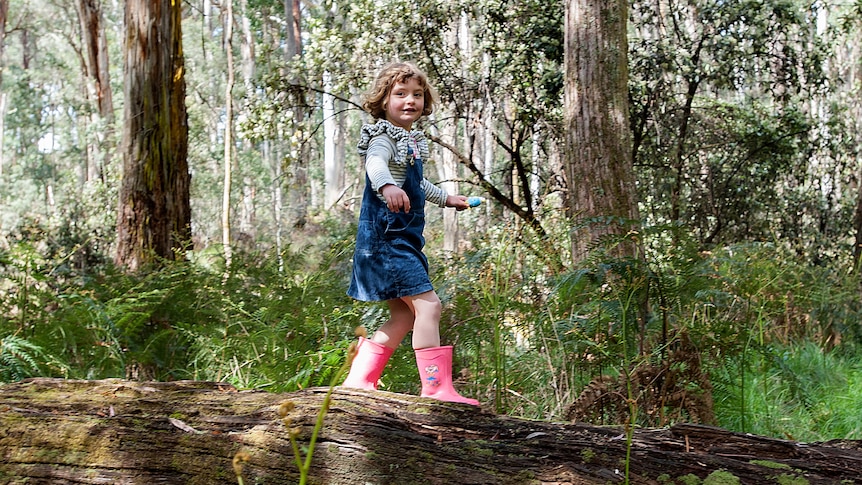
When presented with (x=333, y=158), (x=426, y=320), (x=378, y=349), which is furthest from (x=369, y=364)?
(x=333, y=158)

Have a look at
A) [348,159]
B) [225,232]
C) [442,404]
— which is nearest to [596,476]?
[442,404]

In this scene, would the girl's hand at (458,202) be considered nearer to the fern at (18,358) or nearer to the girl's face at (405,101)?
the girl's face at (405,101)

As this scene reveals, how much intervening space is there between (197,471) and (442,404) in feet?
2.55

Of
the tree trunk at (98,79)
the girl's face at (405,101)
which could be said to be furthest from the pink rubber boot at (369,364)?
the tree trunk at (98,79)

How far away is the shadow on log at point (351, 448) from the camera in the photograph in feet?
6.54

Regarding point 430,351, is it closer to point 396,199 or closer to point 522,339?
point 396,199

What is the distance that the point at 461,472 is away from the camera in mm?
1992

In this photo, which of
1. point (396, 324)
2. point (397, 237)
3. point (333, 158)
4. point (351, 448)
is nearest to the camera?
point (351, 448)

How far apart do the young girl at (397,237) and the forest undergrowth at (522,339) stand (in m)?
0.39

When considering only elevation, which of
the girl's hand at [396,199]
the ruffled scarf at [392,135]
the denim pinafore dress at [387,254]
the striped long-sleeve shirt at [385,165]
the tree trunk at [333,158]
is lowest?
the denim pinafore dress at [387,254]

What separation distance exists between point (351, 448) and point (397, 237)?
121 cm

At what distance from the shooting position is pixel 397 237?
3.09 metres

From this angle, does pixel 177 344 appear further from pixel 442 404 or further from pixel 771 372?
pixel 771 372

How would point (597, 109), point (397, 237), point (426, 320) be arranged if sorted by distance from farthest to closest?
1. point (597, 109)
2. point (397, 237)
3. point (426, 320)
